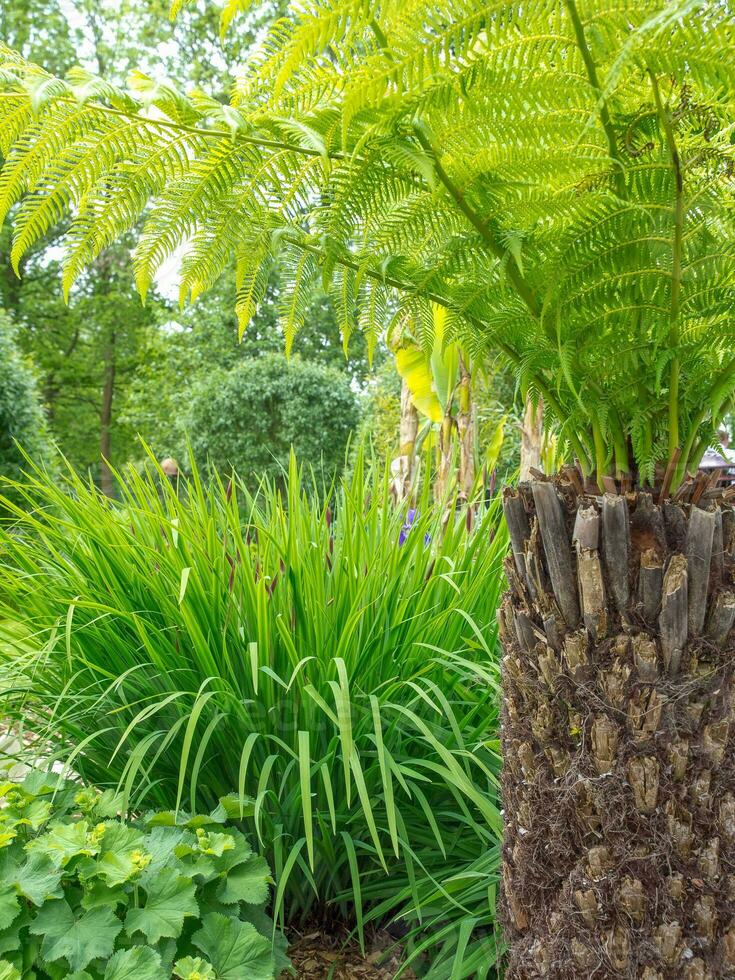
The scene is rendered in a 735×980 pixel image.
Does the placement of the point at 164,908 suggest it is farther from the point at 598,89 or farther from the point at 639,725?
the point at 598,89

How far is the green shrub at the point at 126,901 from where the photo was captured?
4.25 feet

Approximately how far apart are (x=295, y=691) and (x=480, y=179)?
1.17 metres

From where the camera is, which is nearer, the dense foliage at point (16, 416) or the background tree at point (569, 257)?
the background tree at point (569, 257)

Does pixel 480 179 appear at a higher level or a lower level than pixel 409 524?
higher

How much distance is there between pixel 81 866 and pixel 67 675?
63cm

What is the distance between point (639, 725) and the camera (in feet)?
3.70

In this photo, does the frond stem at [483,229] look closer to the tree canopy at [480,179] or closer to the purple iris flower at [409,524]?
the tree canopy at [480,179]

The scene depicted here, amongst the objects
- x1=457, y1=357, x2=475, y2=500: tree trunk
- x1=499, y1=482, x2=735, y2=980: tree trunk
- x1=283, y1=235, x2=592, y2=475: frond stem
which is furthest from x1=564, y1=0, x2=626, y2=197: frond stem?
x1=457, y1=357, x2=475, y2=500: tree trunk

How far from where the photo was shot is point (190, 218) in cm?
121

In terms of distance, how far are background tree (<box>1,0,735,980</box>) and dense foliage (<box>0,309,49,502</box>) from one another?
6.27 meters

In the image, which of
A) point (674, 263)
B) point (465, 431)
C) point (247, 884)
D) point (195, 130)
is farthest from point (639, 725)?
point (465, 431)

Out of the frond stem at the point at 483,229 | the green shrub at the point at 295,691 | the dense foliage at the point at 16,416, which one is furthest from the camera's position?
the dense foliage at the point at 16,416

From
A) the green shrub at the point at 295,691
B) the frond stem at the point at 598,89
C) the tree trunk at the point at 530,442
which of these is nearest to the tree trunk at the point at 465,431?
the tree trunk at the point at 530,442

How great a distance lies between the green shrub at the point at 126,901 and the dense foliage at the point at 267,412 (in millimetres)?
9157
